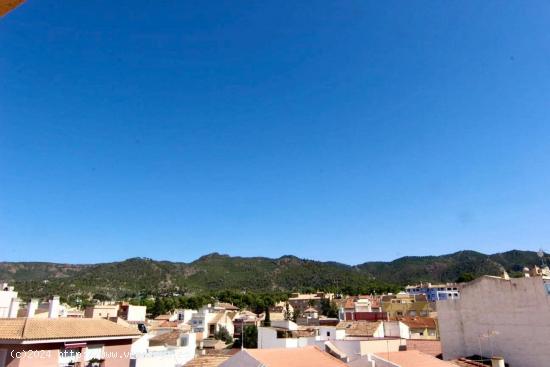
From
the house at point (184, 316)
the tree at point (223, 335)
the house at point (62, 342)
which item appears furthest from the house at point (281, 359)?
the house at point (184, 316)

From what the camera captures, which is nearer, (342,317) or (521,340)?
(521,340)

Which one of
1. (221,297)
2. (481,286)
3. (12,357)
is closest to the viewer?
(12,357)

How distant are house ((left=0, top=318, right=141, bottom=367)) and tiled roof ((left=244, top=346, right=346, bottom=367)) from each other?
728cm

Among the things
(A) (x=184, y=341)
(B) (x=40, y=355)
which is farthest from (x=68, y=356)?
(A) (x=184, y=341)

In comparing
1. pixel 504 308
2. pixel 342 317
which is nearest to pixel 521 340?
pixel 504 308

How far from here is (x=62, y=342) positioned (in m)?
17.9

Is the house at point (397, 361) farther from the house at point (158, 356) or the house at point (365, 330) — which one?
the house at point (365, 330)

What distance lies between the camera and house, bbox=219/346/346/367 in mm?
16859

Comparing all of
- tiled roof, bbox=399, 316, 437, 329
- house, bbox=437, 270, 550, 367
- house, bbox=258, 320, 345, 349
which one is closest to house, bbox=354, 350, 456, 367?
house, bbox=437, 270, 550, 367

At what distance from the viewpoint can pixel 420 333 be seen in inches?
2109

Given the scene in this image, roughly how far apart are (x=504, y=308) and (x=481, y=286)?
2.47 metres

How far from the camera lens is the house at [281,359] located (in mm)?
16859

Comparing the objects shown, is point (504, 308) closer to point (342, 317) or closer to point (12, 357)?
point (12, 357)

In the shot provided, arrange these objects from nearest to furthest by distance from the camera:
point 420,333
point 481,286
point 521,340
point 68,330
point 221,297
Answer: point 68,330 < point 521,340 < point 481,286 < point 420,333 < point 221,297
